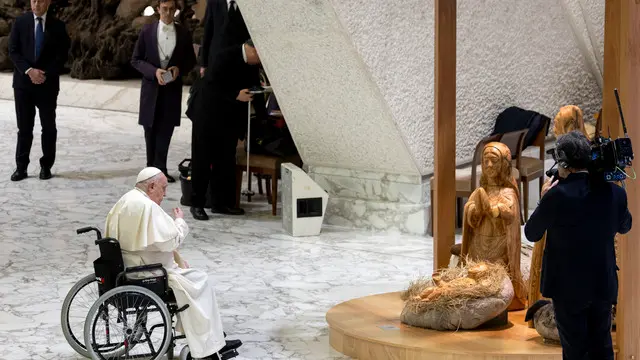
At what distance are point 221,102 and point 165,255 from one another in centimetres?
405

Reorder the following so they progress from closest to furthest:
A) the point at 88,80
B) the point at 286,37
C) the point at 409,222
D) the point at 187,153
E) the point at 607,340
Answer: the point at 607,340 < the point at 286,37 < the point at 409,222 < the point at 187,153 < the point at 88,80

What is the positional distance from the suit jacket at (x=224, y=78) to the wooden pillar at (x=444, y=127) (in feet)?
12.2

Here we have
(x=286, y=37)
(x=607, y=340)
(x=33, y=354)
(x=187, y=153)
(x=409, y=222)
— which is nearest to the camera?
(x=607, y=340)

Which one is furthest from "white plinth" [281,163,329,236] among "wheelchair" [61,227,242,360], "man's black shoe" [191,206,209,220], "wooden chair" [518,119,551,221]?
"wheelchair" [61,227,242,360]

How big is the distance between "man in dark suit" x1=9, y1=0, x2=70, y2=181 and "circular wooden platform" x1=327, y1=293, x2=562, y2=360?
229 inches

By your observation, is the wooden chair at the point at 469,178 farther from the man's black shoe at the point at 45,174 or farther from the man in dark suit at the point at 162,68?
the man's black shoe at the point at 45,174

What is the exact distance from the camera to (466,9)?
10.2 meters

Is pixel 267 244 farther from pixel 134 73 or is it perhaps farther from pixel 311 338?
pixel 134 73

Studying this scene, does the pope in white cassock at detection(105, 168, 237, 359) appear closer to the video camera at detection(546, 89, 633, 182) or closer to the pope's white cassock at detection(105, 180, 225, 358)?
the pope's white cassock at detection(105, 180, 225, 358)

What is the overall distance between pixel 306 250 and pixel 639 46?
4.28 m

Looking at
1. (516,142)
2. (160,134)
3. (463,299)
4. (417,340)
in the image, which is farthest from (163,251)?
(160,134)

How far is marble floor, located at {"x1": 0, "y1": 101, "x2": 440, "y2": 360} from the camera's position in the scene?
7.75 meters

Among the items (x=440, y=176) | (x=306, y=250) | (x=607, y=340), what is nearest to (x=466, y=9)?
(x=306, y=250)

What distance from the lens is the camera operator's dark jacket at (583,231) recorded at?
18.9ft
